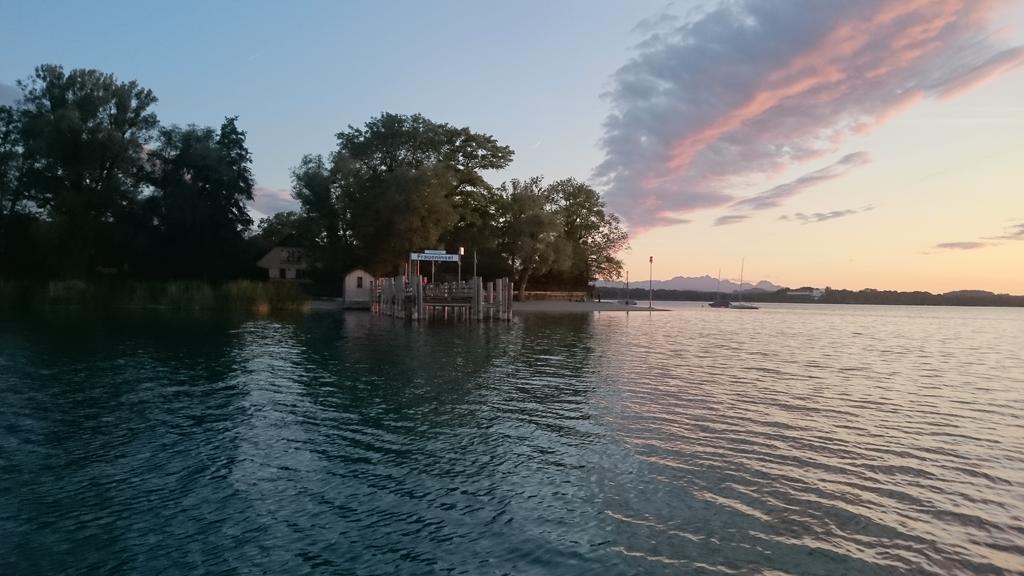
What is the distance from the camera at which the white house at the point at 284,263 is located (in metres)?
80.0

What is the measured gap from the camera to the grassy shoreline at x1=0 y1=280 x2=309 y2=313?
4872 centimetres

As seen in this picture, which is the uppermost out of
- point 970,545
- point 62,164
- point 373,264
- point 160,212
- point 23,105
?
point 23,105

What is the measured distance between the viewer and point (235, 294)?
163 feet

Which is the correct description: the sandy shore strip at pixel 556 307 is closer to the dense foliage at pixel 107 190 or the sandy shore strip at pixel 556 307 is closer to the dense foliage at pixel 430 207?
the dense foliage at pixel 430 207

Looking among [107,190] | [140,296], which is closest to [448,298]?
[140,296]

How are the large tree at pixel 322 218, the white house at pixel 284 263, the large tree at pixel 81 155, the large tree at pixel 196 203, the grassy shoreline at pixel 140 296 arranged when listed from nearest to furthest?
the grassy shoreline at pixel 140 296, the large tree at pixel 81 155, the large tree at pixel 196 203, the large tree at pixel 322 218, the white house at pixel 284 263

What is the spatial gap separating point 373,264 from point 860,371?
169 ft

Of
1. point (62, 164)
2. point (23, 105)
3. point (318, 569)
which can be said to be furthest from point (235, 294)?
point (318, 569)

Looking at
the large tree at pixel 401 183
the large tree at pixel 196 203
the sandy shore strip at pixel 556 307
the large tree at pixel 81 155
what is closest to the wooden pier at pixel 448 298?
the large tree at pixel 401 183

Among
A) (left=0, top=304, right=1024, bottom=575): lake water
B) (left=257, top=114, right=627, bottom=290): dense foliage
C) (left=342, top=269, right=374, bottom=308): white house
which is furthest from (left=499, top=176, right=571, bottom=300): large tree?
(left=0, top=304, right=1024, bottom=575): lake water

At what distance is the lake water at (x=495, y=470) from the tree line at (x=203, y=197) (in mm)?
42640

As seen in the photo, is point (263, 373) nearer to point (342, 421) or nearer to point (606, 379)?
point (342, 421)

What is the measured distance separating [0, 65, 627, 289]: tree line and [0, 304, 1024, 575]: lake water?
1679 inches

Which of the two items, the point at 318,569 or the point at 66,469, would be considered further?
the point at 66,469
